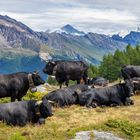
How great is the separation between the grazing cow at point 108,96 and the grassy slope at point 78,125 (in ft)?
3.31

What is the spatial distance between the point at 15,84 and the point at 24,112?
5.50 meters

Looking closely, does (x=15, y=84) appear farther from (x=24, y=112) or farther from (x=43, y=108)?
(x=43, y=108)

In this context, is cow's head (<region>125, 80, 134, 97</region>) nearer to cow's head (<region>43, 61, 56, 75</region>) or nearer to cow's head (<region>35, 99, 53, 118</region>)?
cow's head (<region>35, 99, 53, 118</region>)

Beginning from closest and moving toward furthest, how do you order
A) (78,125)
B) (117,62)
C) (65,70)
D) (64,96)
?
(78,125)
(64,96)
(65,70)
(117,62)

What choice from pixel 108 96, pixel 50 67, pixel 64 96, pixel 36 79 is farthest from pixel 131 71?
pixel 36 79

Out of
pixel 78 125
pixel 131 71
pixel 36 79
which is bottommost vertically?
pixel 78 125

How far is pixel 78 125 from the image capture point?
69.6 feet

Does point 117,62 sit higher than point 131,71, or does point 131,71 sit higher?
point 131,71

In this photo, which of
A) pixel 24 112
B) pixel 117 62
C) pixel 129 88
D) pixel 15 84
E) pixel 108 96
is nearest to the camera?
pixel 24 112

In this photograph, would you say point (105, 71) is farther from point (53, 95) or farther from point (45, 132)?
point (45, 132)

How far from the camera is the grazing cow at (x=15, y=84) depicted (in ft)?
88.1

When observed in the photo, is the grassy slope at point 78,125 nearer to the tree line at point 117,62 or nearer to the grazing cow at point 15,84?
the grazing cow at point 15,84

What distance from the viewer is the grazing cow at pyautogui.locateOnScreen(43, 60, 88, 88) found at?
122ft

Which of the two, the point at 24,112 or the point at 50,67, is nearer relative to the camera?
the point at 24,112
